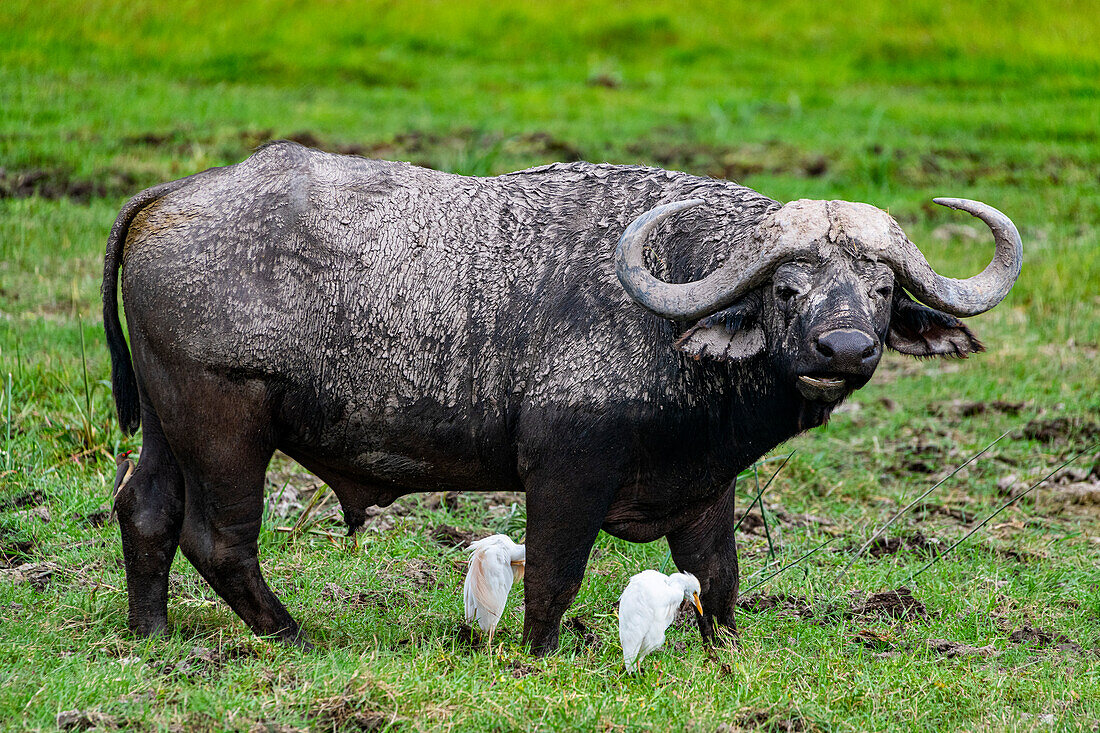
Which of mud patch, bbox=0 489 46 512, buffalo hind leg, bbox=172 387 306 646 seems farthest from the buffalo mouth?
mud patch, bbox=0 489 46 512

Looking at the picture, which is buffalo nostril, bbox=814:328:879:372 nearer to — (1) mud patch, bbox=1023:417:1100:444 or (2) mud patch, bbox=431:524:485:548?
(2) mud patch, bbox=431:524:485:548

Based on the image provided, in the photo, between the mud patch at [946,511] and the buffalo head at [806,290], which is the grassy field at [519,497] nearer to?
the mud patch at [946,511]

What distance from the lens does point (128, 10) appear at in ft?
54.6

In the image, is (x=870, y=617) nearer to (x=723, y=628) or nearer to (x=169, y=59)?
(x=723, y=628)

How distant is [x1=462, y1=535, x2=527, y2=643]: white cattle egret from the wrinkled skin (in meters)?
0.16

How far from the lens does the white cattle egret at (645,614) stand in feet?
13.7

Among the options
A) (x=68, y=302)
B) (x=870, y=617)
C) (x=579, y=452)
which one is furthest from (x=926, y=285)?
(x=68, y=302)

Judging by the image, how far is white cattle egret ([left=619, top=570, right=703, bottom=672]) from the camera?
4.18 metres

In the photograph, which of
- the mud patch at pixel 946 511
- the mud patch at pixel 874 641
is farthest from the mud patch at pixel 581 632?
the mud patch at pixel 946 511

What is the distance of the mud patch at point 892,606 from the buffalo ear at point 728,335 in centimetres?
162

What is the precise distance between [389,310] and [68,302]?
4.64 m

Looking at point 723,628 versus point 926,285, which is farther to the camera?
point 723,628

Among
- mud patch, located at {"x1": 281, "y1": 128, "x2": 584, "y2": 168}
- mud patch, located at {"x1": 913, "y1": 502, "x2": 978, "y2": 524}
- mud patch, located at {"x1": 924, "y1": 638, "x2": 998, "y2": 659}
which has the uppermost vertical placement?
mud patch, located at {"x1": 281, "y1": 128, "x2": 584, "y2": 168}

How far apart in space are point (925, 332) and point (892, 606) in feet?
4.82
